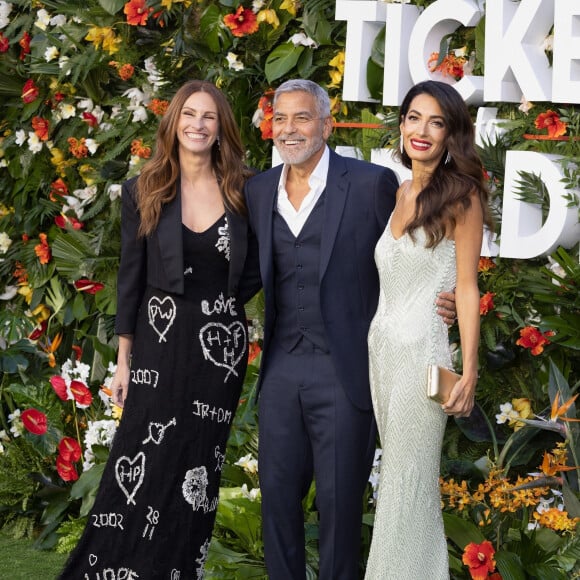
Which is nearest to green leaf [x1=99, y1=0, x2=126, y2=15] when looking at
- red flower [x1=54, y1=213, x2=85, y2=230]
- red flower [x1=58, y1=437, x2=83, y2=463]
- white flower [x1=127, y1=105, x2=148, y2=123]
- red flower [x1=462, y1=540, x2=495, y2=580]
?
white flower [x1=127, y1=105, x2=148, y2=123]

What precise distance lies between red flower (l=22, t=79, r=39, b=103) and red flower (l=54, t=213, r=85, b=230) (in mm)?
704

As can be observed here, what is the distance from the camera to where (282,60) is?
5.40 metres

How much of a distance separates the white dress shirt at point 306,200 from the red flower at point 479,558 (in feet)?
4.42

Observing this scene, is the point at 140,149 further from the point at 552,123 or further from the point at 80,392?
the point at 552,123

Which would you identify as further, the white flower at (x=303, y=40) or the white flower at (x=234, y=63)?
the white flower at (x=234, y=63)

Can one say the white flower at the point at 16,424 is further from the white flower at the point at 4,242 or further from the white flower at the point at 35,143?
→ the white flower at the point at 35,143

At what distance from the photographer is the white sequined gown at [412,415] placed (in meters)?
3.46

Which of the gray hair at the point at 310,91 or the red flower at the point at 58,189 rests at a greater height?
the gray hair at the point at 310,91

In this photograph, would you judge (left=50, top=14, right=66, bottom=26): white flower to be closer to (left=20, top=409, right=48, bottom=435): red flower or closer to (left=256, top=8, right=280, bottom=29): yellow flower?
(left=256, top=8, right=280, bottom=29): yellow flower

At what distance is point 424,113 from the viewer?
136 inches

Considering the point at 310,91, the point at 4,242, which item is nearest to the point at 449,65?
the point at 310,91

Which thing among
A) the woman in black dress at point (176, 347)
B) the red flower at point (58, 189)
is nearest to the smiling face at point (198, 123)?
the woman in black dress at point (176, 347)

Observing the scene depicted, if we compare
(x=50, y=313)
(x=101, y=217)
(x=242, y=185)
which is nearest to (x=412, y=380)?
(x=242, y=185)

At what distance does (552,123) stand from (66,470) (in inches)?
115
